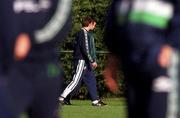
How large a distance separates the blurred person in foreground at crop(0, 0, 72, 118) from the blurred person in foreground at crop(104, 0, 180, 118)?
1.49ft

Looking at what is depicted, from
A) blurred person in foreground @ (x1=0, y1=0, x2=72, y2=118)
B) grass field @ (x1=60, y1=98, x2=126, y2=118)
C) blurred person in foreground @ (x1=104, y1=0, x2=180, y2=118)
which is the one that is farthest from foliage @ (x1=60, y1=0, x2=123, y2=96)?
blurred person in foreground @ (x1=104, y1=0, x2=180, y2=118)

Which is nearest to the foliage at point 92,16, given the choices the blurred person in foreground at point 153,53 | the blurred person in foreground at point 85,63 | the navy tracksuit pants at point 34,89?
the blurred person in foreground at point 85,63

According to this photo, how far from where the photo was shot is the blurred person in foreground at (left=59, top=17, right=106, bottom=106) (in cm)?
1770

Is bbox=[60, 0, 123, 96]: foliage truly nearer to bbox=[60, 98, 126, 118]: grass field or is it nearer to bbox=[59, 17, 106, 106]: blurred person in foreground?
bbox=[59, 17, 106, 106]: blurred person in foreground

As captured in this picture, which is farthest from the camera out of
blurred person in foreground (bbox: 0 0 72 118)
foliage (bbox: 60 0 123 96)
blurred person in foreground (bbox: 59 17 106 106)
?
foliage (bbox: 60 0 123 96)

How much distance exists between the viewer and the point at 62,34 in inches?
229

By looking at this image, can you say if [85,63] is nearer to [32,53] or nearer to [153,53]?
[32,53]

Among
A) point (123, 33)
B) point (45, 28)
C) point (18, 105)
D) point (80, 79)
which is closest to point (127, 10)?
point (123, 33)

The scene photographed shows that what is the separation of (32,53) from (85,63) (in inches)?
497

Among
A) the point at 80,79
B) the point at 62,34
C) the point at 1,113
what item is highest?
the point at 62,34

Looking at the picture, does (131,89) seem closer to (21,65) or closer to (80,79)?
(21,65)

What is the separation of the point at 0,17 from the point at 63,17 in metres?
0.53

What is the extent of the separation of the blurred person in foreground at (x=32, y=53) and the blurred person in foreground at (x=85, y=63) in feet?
38.6

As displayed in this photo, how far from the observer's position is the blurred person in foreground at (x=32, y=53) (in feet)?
17.7
